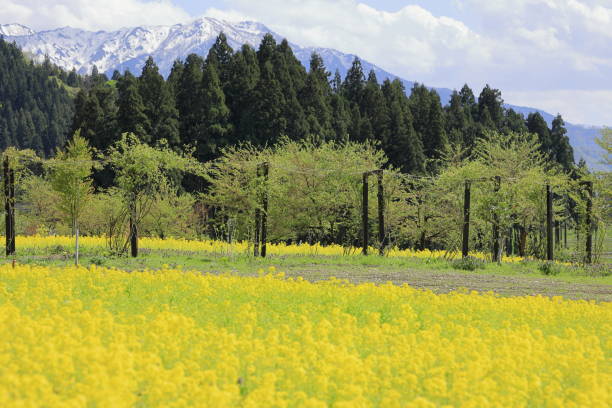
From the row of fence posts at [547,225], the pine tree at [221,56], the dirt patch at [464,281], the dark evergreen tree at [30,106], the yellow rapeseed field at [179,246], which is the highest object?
the dark evergreen tree at [30,106]

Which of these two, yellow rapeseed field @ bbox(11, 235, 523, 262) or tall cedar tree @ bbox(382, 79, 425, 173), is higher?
tall cedar tree @ bbox(382, 79, 425, 173)

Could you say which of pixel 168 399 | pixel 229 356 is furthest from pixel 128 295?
pixel 168 399

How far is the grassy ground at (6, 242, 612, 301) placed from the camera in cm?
1892

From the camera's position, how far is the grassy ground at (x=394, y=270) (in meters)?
18.9

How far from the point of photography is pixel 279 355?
7.28m

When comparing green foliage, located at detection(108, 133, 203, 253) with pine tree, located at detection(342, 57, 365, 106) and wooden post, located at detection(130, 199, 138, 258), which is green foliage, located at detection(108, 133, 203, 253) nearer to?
wooden post, located at detection(130, 199, 138, 258)

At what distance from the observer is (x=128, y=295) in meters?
11.6

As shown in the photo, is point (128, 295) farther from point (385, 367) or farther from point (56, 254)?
point (56, 254)

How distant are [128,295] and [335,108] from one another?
6212 cm

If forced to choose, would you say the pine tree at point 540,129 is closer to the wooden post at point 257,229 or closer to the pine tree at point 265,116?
the pine tree at point 265,116

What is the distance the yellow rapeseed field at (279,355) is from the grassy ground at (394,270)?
6.28 meters

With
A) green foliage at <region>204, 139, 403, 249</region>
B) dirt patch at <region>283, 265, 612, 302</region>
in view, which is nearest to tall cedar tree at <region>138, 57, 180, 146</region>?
green foliage at <region>204, 139, 403, 249</region>

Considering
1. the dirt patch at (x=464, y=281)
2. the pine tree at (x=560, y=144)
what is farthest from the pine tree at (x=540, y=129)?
the dirt patch at (x=464, y=281)

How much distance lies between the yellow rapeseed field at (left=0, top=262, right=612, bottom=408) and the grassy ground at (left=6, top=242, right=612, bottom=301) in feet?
20.6
